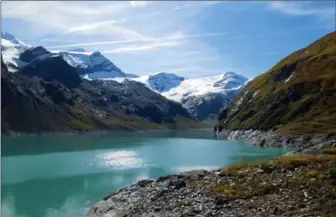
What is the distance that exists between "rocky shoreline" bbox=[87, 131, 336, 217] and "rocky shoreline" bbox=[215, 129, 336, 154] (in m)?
59.4

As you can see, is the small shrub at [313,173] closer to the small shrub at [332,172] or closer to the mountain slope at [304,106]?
the small shrub at [332,172]

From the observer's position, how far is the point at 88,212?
2061 inches

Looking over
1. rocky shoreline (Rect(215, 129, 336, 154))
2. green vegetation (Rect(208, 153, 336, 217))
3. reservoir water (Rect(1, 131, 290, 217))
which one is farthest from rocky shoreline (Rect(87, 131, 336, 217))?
rocky shoreline (Rect(215, 129, 336, 154))

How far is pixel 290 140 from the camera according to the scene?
142 m

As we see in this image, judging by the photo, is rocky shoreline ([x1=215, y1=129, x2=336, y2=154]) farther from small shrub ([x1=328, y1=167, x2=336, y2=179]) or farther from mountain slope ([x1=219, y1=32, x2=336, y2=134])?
small shrub ([x1=328, y1=167, x2=336, y2=179])

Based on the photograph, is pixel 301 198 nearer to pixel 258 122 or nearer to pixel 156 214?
pixel 156 214

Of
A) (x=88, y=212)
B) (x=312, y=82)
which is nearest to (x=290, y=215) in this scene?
(x=88, y=212)

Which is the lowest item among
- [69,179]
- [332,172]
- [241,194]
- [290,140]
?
[69,179]

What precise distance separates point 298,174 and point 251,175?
525 centimetres

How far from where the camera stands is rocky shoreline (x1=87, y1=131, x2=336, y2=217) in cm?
3728

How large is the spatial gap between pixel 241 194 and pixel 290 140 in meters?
104

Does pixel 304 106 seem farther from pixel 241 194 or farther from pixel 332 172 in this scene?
pixel 241 194

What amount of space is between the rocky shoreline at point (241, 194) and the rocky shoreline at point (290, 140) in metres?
59.4

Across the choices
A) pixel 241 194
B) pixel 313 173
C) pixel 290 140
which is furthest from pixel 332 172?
pixel 290 140
